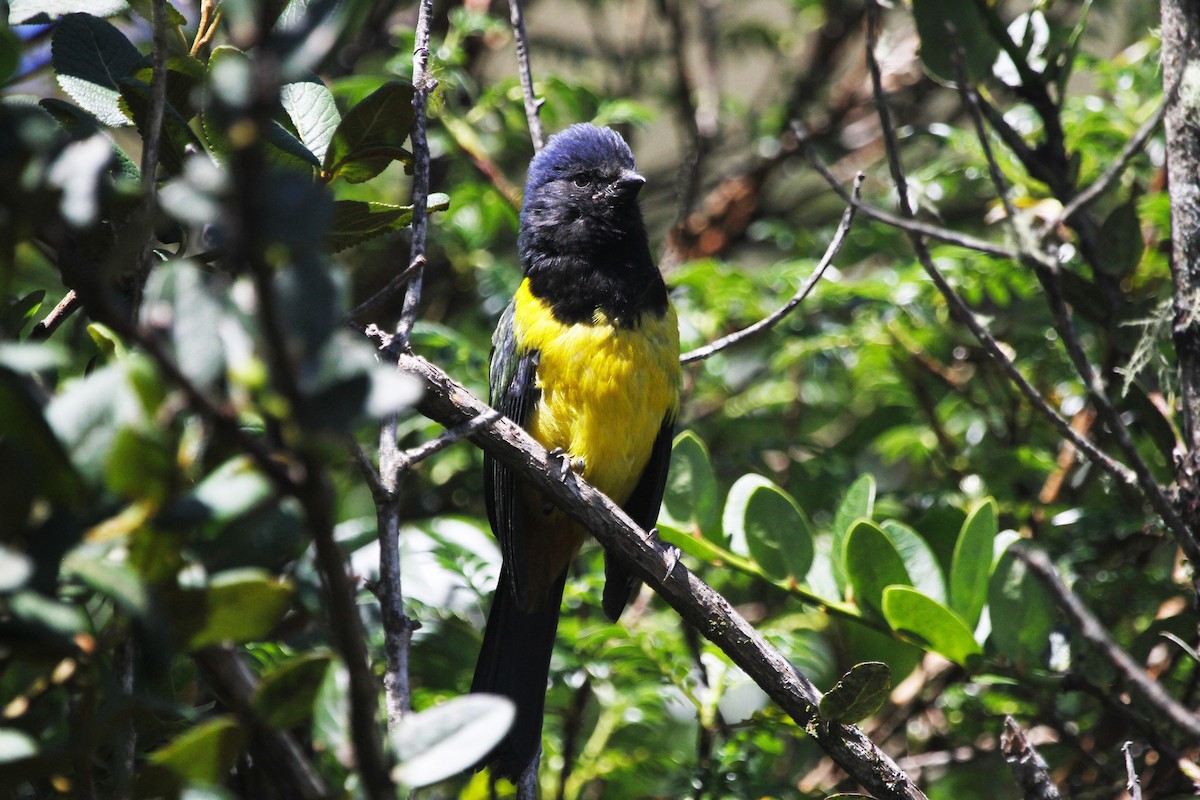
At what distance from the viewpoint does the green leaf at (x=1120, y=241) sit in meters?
2.61

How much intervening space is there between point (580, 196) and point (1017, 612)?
74.5 inches

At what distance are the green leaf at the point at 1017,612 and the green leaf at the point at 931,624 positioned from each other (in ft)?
0.33

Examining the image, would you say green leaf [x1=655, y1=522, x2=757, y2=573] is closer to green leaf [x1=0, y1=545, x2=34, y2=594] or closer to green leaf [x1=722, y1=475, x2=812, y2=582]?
green leaf [x1=722, y1=475, x2=812, y2=582]

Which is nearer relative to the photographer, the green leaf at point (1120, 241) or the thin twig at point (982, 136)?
the thin twig at point (982, 136)

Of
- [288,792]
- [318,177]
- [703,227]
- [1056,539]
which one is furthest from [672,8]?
[288,792]

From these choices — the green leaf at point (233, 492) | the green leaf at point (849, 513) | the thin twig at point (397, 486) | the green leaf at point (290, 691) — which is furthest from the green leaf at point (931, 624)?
the green leaf at point (233, 492)

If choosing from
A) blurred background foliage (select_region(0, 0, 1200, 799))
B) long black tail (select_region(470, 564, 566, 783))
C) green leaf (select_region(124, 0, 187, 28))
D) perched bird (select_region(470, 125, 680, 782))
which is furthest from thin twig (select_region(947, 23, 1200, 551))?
green leaf (select_region(124, 0, 187, 28))

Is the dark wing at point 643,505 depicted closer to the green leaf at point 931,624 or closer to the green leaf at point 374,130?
the green leaf at point 931,624

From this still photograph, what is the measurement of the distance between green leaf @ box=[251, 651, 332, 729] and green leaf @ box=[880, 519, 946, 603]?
164 centimetres

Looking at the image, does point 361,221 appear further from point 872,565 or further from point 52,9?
point 872,565

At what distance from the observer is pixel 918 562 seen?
8.29 feet

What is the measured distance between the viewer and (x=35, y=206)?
0.98 m

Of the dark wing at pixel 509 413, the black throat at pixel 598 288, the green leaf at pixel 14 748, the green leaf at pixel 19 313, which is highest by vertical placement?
the green leaf at pixel 19 313

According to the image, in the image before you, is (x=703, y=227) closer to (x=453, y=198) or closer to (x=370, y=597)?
(x=453, y=198)
